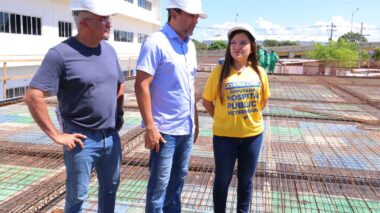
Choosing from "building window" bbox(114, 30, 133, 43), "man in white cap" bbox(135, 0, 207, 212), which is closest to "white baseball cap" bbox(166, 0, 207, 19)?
"man in white cap" bbox(135, 0, 207, 212)

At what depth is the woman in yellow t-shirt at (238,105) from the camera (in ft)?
7.61

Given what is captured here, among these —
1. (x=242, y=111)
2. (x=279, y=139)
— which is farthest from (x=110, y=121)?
(x=279, y=139)

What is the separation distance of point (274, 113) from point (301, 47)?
5783 cm

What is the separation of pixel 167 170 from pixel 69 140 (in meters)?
0.61

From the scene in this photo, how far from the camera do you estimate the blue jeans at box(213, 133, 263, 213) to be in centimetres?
237

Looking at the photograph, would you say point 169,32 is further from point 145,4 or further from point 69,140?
point 145,4

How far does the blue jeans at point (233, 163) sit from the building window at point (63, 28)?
55.5 feet

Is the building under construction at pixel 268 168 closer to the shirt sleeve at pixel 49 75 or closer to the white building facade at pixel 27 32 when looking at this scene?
the shirt sleeve at pixel 49 75

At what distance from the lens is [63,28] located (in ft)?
58.6

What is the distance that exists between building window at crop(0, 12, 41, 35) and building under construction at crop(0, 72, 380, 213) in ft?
28.3

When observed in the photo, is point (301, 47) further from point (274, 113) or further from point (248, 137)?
point (248, 137)

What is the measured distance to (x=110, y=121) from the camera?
2.07 meters

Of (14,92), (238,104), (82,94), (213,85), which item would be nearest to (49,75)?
(82,94)

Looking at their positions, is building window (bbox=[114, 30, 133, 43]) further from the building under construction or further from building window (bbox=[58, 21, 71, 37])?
the building under construction
